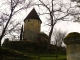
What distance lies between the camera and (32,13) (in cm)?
4988

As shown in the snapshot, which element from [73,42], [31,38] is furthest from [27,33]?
[73,42]

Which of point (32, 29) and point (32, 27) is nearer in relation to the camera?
point (32, 29)

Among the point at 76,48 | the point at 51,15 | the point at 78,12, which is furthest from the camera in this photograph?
the point at 51,15

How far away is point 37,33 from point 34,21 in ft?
12.7

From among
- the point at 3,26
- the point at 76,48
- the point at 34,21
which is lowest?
the point at 76,48

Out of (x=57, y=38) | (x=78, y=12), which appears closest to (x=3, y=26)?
(x=78, y=12)

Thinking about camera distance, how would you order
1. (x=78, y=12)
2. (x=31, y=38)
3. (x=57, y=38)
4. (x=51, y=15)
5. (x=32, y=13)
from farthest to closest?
(x=57, y=38) < (x=32, y=13) < (x=31, y=38) < (x=51, y=15) < (x=78, y=12)

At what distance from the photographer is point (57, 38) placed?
66.8m

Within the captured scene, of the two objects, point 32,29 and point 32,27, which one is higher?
point 32,27

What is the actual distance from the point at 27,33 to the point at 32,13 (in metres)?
6.92

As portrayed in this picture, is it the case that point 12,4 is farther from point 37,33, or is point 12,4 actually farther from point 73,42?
point 73,42

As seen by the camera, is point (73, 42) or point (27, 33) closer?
point (73, 42)

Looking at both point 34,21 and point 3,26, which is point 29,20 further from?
point 3,26

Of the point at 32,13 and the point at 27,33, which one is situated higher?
the point at 32,13
